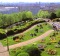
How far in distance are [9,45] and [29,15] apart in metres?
54.1

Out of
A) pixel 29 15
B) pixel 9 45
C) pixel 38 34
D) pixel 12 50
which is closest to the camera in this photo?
pixel 12 50

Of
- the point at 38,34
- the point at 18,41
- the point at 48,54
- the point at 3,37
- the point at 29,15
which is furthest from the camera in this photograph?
the point at 29,15

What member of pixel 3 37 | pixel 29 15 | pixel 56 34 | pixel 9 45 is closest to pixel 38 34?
pixel 56 34

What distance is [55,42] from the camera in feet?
139

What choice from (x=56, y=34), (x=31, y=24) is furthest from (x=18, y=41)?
(x=31, y=24)

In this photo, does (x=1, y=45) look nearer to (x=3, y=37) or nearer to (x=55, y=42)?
(x=3, y=37)

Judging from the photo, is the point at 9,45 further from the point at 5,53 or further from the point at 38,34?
the point at 38,34

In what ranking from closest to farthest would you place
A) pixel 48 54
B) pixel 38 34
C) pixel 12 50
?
pixel 48 54
pixel 12 50
pixel 38 34

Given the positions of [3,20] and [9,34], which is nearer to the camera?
[9,34]

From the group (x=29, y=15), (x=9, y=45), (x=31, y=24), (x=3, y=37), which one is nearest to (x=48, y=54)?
(x=9, y=45)

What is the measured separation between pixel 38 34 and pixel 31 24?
528 inches

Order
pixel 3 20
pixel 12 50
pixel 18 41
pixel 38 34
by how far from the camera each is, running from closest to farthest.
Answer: pixel 12 50 < pixel 18 41 < pixel 38 34 < pixel 3 20

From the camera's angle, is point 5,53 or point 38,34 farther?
point 38,34

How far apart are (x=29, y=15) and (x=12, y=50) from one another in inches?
2287
